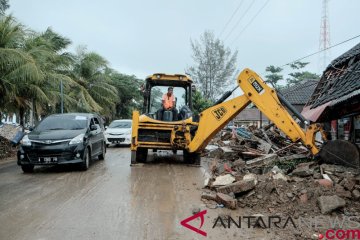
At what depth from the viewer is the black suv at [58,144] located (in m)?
9.83

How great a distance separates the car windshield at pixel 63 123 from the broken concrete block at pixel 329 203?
7717 mm

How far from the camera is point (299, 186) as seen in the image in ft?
22.9

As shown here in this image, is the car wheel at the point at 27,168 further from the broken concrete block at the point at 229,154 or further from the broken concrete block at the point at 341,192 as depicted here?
the broken concrete block at the point at 341,192

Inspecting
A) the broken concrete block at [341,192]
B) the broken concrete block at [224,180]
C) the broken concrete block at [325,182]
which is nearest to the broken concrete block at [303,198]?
the broken concrete block at [341,192]

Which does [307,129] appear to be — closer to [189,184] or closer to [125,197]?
[189,184]

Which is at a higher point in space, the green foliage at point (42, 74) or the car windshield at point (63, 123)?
the green foliage at point (42, 74)

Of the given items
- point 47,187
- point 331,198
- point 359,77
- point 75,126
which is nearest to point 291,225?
point 331,198

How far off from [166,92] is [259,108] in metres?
4.43

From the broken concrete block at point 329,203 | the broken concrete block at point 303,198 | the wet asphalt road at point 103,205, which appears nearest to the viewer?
the wet asphalt road at point 103,205

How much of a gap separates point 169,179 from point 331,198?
4.43 meters

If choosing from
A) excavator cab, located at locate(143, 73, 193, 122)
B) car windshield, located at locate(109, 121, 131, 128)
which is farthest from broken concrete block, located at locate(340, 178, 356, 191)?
car windshield, located at locate(109, 121, 131, 128)

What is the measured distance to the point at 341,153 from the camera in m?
8.45

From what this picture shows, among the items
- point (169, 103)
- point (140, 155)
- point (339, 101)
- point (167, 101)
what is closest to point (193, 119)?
point (169, 103)

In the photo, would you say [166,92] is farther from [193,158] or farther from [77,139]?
[77,139]
